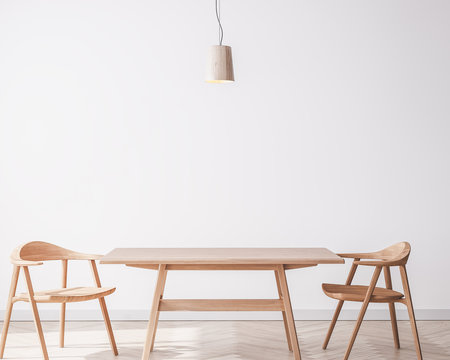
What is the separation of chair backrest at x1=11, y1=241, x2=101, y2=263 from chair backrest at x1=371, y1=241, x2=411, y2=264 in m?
2.01

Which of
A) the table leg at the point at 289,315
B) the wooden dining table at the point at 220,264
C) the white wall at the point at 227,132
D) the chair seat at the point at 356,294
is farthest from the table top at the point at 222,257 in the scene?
the white wall at the point at 227,132

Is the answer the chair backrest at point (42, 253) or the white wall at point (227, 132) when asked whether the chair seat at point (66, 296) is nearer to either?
the chair backrest at point (42, 253)

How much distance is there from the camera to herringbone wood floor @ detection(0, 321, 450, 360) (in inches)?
154

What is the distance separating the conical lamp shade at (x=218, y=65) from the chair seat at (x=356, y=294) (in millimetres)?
1589

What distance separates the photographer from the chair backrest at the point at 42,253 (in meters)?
3.88

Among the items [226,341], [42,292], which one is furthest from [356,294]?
[42,292]

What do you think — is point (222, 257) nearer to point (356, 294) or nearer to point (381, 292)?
point (356, 294)

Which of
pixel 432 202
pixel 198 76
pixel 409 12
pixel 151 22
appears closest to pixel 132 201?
pixel 198 76

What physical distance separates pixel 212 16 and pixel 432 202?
2.48 metres

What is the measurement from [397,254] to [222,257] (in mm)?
1304

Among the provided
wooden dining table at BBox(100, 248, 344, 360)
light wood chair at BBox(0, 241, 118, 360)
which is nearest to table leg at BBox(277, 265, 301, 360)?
wooden dining table at BBox(100, 248, 344, 360)

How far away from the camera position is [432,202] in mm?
4918

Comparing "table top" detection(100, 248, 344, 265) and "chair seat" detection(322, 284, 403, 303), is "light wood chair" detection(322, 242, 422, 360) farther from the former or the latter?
"table top" detection(100, 248, 344, 265)

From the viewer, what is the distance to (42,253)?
4.04m
